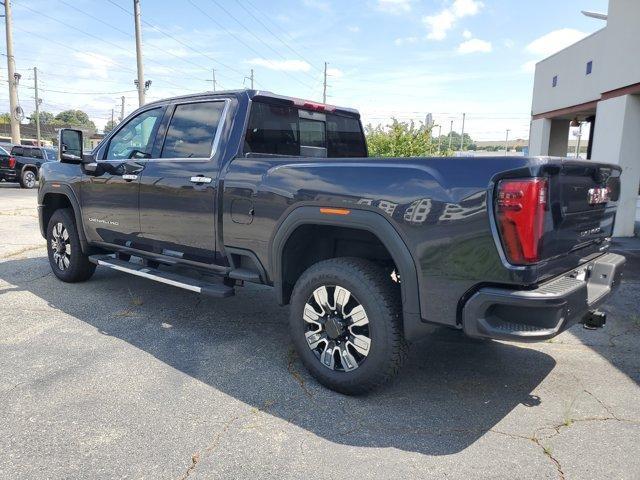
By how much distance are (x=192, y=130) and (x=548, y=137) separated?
59.8ft

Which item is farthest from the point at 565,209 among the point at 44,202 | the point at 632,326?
the point at 44,202

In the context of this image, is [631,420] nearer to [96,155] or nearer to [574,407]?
[574,407]

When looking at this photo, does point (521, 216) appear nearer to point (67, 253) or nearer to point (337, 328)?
point (337, 328)

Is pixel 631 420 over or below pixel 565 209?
below

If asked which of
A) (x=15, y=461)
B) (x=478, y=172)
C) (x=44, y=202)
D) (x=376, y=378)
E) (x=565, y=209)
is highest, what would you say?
(x=478, y=172)

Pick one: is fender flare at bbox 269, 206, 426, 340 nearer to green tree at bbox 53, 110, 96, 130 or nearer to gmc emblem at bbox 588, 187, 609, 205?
gmc emblem at bbox 588, 187, 609, 205

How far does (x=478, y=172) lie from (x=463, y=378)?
5.62ft

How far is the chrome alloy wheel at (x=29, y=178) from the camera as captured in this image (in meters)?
20.6

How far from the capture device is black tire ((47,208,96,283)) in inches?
224

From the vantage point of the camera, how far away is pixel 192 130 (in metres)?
4.45

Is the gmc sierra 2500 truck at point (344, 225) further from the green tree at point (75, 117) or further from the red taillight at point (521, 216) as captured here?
the green tree at point (75, 117)

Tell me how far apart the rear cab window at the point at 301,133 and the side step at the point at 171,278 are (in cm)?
111

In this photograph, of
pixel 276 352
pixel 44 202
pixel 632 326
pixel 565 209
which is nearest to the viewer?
pixel 565 209

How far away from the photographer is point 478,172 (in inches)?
105
